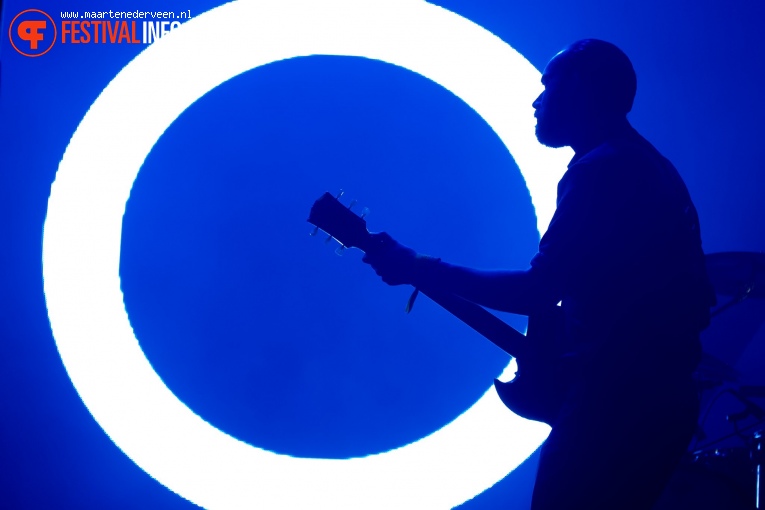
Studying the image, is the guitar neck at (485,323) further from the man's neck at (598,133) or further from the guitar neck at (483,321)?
the man's neck at (598,133)

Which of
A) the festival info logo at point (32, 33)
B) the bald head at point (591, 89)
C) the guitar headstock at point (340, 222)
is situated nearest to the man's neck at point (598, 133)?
the bald head at point (591, 89)

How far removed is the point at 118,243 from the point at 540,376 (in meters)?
2.64

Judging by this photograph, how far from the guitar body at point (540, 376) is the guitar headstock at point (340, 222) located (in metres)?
0.71

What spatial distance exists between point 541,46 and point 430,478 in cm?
268

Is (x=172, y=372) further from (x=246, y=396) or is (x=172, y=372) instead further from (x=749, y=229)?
(x=749, y=229)

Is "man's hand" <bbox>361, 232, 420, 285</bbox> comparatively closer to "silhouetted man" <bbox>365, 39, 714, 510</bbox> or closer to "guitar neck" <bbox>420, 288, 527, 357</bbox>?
"guitar neck" <bbox>420, 288, 527, 357</bbox>

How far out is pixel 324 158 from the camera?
434cm

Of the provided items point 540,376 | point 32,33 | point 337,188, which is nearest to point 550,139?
point 540,376

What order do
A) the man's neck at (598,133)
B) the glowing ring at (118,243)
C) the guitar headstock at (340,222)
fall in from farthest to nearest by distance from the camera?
the glowing ring at (118,243)
the guitar headstock at (340,222)
the man's neck at (598,133)

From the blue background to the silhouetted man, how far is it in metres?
2.42

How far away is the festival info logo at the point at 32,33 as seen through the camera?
4.17m

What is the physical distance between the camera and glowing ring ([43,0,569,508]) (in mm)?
3604

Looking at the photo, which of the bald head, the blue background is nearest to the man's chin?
the bald head

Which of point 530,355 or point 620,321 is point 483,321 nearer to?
point 530,355
